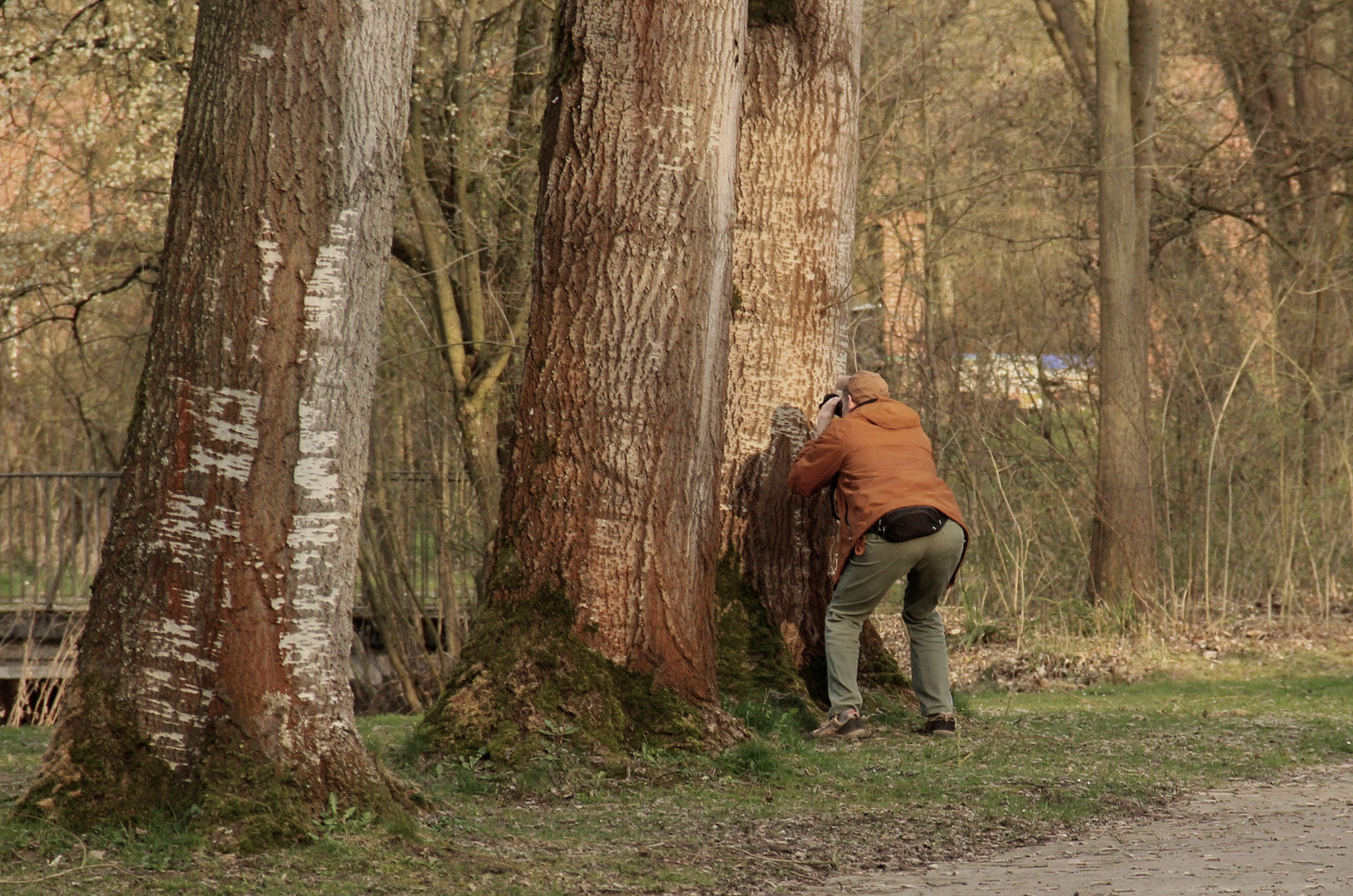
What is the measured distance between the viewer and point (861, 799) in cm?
545

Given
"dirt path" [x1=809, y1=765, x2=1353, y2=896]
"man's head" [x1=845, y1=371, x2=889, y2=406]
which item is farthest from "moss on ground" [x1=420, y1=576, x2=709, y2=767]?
"man's head" [x1=845, y1=371, x2=889, y2=406]

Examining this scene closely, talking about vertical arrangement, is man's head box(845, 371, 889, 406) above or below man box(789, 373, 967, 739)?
above

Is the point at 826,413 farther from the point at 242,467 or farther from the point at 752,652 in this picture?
the point at 242,467

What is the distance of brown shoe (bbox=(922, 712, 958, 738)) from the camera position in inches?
267

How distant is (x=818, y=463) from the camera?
6.75 m

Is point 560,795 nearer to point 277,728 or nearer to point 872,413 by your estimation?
point 277,728

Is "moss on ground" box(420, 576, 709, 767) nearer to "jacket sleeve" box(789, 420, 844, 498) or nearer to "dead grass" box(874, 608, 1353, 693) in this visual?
"jacket sleeve" box(789, 420, 844, 498)

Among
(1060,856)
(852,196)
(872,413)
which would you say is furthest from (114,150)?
(1060,856)

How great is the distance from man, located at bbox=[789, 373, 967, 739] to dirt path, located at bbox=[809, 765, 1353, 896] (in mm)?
1626

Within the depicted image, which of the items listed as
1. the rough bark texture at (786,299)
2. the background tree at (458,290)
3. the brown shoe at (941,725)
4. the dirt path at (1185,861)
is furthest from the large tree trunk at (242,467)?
the background tree at (458,290)

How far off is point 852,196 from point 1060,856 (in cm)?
409

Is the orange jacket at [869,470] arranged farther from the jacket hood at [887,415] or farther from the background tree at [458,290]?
the background tree at [458,290]

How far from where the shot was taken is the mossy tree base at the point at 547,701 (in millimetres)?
5594

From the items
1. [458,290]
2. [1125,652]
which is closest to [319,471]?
[1125,652]
